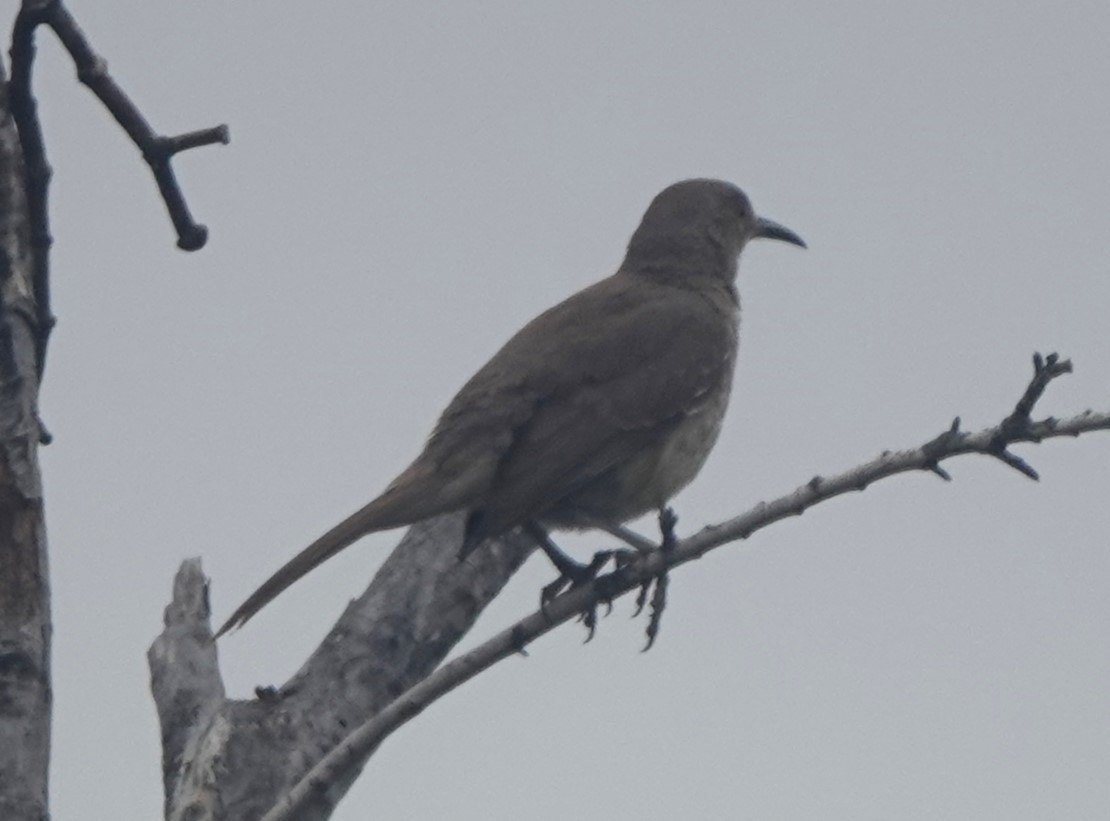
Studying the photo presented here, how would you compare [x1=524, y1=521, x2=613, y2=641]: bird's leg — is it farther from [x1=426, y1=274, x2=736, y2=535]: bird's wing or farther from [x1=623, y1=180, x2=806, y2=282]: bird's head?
[x1=623, y1=180, x2=806, y2=282]: bird's head

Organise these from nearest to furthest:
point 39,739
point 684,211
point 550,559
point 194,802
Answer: point 39,739 < point 194,802 < point 550,559 < point 684,211

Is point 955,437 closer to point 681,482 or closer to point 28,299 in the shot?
point 28,299

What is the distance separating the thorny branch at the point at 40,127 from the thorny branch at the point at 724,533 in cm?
96

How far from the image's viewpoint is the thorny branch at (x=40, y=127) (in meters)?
3.43

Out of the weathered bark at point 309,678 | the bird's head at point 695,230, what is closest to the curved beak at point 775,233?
the bird's head at point 695,230

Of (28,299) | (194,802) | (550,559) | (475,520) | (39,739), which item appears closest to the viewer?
(39,739)

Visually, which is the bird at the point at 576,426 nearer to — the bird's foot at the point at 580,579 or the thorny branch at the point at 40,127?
the bird's foot at the point at 580,579

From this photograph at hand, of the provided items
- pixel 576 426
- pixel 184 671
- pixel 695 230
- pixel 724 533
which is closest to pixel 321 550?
pixel 184 671

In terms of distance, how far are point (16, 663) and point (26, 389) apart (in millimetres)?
513

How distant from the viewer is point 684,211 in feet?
25.3

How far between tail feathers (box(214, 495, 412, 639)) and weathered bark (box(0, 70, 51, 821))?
1507mm

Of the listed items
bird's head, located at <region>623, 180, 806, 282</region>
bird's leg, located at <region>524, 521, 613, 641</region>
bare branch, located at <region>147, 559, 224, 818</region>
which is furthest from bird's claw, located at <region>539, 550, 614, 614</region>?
bird's head, located at <region>623, 180, 806, 282</region>

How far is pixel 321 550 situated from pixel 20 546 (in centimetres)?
184

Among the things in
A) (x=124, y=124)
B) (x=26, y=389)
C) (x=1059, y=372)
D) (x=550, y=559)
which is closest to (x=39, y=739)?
(x=26, y=389)
